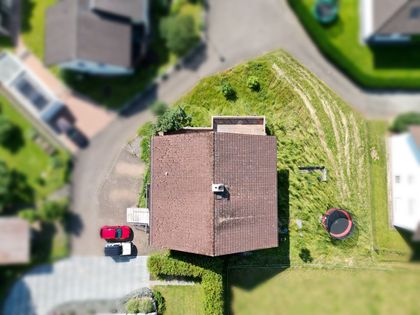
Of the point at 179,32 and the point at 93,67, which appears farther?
the point at 93,67

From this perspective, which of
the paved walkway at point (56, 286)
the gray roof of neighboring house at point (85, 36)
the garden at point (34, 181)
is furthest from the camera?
the garden at point (34, 181)

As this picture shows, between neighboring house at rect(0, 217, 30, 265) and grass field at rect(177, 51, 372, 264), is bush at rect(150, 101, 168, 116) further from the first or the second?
neighboring house at rect(0, 217, 30, 265)

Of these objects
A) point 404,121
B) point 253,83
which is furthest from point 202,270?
point 404,121

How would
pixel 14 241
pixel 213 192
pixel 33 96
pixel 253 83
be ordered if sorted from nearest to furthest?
pixel 213 192
pixel 253 83
pixel 14 241
pixel 33 96

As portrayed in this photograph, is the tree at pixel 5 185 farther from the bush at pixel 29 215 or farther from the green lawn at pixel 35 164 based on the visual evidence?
the bush at pixel 29 215

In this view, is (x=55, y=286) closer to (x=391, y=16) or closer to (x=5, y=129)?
(x=5, y=129)

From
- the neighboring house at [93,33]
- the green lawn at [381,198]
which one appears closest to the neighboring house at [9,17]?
the neighboring house at [93,33]

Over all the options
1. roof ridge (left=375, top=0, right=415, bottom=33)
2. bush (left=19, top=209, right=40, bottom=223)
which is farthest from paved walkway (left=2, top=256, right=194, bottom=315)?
roof ridge (left=375, top=0, right=415, bottom=33)
